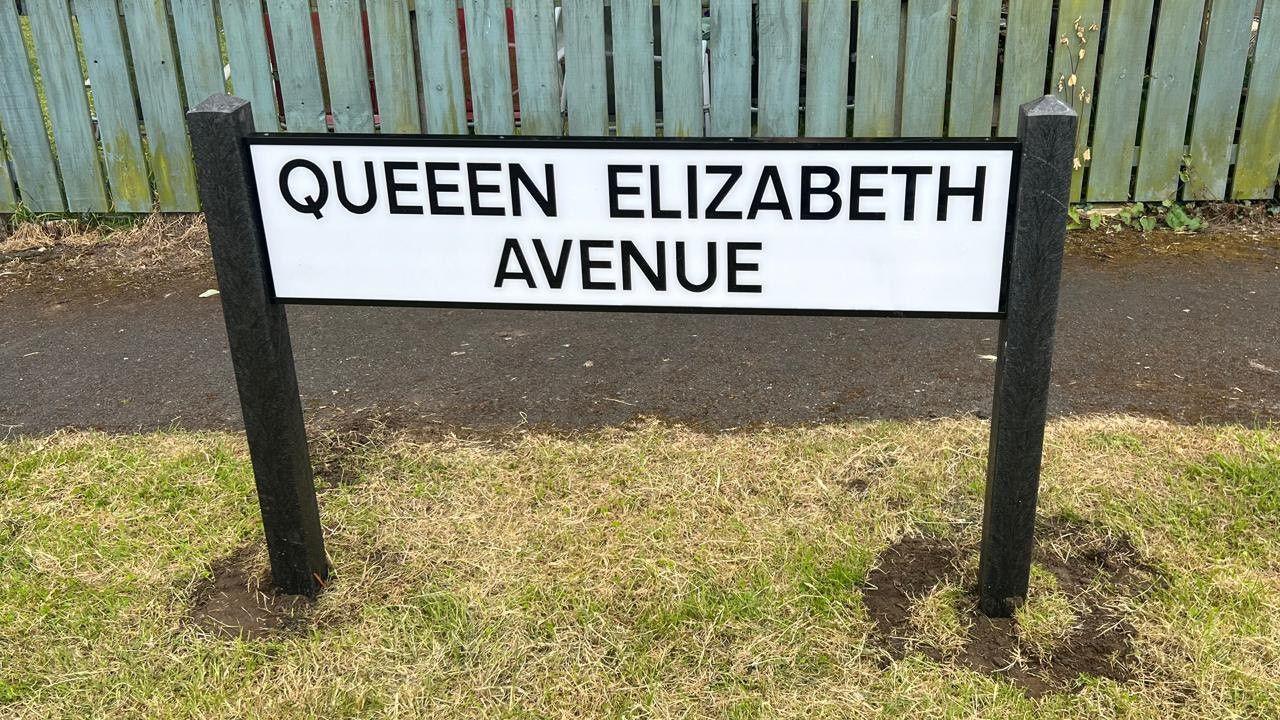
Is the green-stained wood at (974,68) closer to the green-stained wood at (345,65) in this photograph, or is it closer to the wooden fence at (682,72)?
the wooden fence at (682,72)

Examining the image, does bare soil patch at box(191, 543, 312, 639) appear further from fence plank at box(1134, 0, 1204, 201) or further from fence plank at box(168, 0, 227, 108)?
fence plank at box(1134, 0, 1204, 201)

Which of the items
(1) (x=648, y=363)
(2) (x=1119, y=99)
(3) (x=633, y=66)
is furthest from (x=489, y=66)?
(2) (x=1119, y=99)

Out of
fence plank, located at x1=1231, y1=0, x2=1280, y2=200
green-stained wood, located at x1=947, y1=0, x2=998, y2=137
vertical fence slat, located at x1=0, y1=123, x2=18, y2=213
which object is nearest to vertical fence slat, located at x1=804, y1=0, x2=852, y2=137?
green-stained wood, located at x1=947, y1=0, x2=998, y2=137

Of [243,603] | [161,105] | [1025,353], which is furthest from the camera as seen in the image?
[161,105]

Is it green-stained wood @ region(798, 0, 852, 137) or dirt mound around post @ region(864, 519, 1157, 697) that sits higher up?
green-stained wood @ region(798, 0, 852, 137)

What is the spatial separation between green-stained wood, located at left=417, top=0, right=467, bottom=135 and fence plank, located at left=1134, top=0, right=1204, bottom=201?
3.57 metres

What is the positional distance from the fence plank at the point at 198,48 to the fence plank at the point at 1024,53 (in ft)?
13.5

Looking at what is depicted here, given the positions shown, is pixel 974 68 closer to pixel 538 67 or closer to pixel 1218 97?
pixel 1218 97

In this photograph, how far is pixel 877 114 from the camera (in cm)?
551

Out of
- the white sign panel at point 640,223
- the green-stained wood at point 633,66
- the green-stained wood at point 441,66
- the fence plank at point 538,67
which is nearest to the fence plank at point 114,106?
the green-stained wood at point 441,66

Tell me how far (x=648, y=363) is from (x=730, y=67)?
199 cm

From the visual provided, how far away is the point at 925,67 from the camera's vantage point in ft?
17.7

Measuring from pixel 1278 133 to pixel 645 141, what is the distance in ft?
15.1

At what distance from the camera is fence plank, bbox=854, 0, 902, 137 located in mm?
5297
